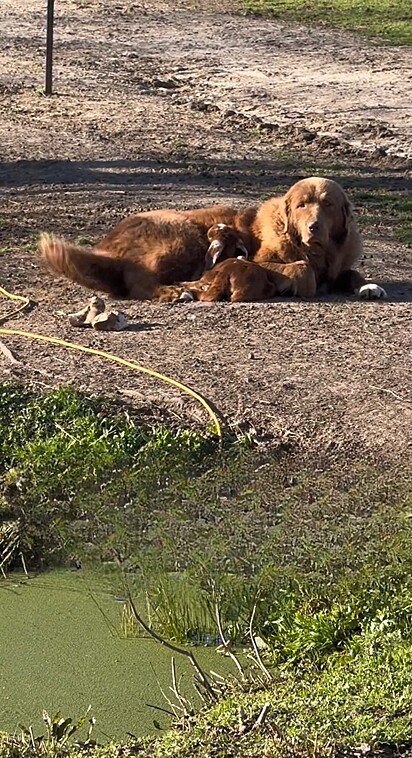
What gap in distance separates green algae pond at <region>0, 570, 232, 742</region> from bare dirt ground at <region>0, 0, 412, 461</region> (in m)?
1.45

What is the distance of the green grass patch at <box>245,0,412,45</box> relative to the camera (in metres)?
19.4

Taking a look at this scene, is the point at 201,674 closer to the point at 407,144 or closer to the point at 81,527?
the point at 81,527

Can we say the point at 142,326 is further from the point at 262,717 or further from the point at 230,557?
the point at 262,717

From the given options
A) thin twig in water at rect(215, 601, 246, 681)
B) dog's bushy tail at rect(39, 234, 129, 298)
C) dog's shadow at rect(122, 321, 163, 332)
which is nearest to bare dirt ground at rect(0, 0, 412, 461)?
dog's shadow at rect(122, 321, 163, 332)

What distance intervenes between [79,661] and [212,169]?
25.3 ft

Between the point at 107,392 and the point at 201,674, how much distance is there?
9.24ft

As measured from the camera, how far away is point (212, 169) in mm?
12273

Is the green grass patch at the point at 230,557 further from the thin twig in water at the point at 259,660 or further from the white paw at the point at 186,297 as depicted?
the white paw at the point at 186,297

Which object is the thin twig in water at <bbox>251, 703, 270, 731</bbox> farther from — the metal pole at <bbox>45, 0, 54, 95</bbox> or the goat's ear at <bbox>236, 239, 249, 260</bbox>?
the metal pole at <bbox>45, 0, 54, 95</bbox>

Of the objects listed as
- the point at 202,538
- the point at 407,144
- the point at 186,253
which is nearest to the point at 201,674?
the point at 202,538

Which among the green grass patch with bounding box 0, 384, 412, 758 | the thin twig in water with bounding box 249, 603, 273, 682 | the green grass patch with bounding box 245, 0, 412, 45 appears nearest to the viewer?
the green grass patch with bounding box 0, 384, 412, 758

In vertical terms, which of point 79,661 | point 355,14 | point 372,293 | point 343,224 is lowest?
point 79,661

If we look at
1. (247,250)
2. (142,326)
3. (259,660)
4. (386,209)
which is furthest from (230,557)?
(386,209)

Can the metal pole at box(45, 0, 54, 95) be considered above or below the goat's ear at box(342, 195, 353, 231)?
above
